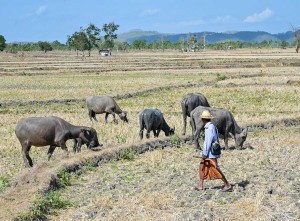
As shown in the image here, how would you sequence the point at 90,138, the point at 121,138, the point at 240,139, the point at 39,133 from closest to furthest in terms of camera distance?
the point at 39,133, the point at 90,138, the point at 240,139, the point at 121,138

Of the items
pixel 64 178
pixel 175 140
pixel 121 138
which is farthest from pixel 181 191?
pixel 121 138

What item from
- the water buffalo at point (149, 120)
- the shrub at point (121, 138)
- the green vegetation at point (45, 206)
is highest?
the water buffalo at point (149, 120)

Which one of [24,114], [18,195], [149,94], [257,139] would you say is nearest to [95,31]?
[149,94]

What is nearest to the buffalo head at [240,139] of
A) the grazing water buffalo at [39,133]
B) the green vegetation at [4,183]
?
the grazing water buffalo at [39,133]

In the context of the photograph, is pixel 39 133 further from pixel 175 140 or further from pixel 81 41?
pixel 81 41

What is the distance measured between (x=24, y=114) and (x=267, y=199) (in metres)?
16.2

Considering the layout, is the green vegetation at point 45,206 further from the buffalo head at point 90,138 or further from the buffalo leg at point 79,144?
the buffalo head at point 90,138

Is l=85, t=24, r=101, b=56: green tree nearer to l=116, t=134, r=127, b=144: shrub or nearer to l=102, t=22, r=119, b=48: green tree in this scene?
l=102, t=22, r=119, b=48: green tree

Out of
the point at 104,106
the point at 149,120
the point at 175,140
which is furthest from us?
the point at 104,106

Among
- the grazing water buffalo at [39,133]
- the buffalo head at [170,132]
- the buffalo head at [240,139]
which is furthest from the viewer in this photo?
the buffalo head at [170,132]

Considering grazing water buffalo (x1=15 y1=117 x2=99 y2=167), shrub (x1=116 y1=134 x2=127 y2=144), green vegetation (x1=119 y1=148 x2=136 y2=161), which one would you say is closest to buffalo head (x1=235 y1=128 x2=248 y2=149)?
green vegetation (x1=119 y1=148 x2=136 y2=161)

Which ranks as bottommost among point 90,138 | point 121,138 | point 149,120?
point 121,138

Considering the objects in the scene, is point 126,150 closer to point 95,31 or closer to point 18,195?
point 18,195

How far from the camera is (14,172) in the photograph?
44.4 feet
